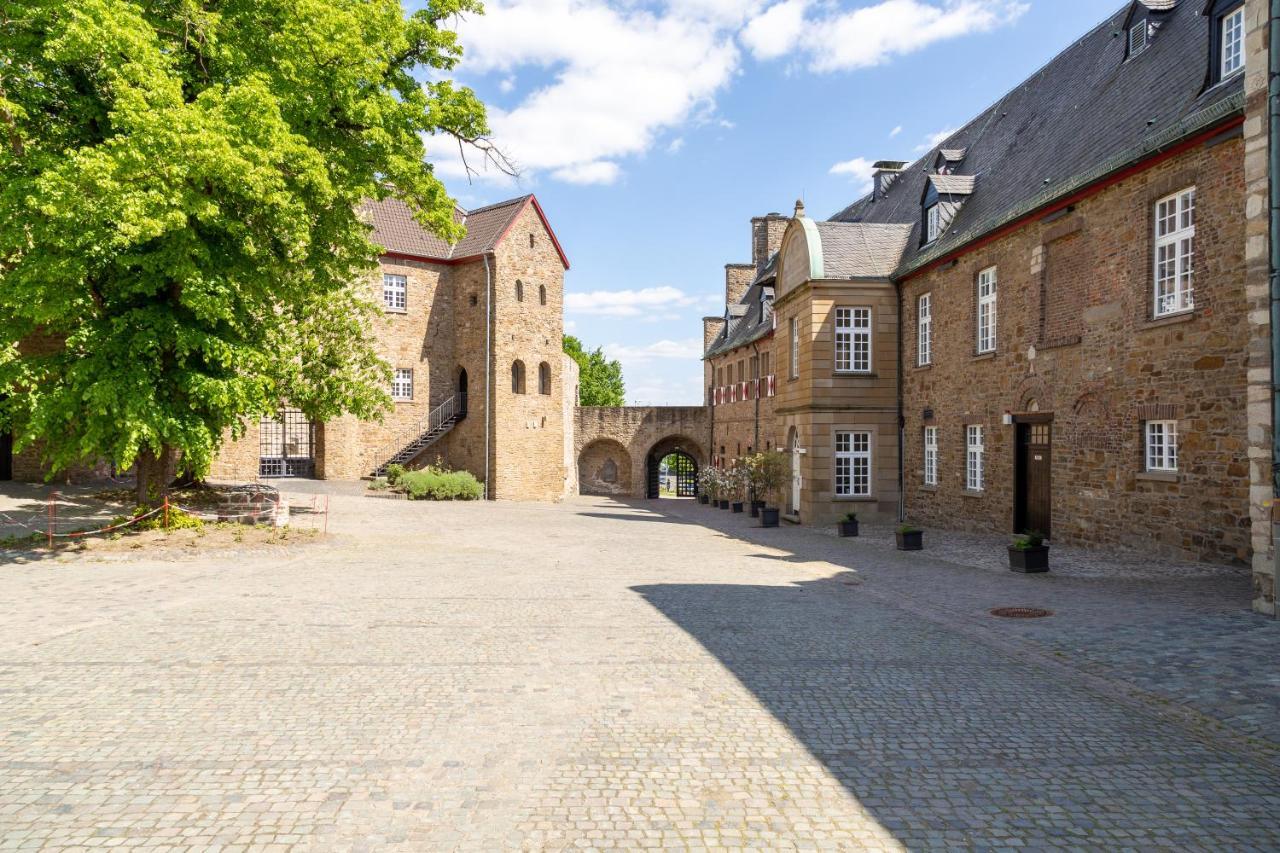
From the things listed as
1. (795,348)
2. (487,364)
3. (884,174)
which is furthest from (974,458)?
(487,364)

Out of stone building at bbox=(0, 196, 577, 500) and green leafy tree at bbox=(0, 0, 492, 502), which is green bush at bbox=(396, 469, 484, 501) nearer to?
stone building at bbox=(0, 196, 577, 500)

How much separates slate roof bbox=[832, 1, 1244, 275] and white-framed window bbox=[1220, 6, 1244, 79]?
34 centimetres

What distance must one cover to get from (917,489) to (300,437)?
74.2 feet

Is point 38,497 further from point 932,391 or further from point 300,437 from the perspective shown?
point 932,391

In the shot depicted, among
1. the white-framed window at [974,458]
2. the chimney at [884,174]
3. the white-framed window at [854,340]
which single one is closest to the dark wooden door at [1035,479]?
the white-framed window at [974,458]

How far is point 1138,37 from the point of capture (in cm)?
1741

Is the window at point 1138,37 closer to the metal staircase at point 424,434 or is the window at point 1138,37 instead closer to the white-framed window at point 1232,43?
the white-framed window at point 1232,43

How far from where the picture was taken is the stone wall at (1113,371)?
477 inches

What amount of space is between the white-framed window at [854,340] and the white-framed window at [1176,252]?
9904 mm

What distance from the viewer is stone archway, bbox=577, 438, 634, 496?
45.1 m

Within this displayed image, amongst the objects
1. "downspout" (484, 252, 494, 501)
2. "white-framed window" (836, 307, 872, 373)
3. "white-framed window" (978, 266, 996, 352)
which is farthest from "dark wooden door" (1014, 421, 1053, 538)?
"downspout" (484, 252, 494, 501)

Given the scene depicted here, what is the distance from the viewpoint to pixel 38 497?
2175 centimetres

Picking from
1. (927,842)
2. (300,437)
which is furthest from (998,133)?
(300,437)

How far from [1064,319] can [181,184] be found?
15.4 metres
